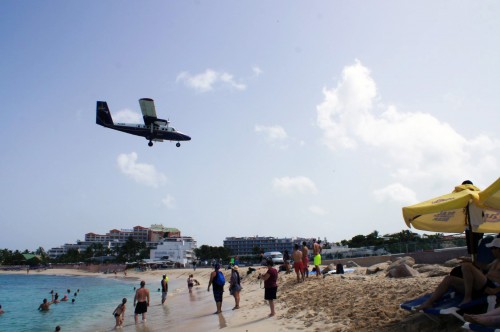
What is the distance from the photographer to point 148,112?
29516 millimetres

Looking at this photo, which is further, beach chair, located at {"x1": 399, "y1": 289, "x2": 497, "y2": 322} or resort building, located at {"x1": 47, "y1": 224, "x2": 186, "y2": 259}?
resort building, located at {"x1": 47, "y1": 224, "x2": 186, "y2": 259}

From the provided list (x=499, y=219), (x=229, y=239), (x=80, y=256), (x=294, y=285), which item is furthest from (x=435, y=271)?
(x=229, y=239)

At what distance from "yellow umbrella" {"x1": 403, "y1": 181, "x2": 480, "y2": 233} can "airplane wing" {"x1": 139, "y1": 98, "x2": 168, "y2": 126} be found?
2567 centimetres

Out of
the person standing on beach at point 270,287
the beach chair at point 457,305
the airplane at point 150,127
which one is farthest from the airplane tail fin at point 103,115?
the beach chair at point 457,305

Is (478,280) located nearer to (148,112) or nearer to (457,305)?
(457,305)

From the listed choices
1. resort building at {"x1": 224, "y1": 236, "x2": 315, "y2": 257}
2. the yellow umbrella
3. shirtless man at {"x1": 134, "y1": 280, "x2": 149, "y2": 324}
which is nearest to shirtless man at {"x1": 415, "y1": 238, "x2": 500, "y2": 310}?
the yellow umbrella

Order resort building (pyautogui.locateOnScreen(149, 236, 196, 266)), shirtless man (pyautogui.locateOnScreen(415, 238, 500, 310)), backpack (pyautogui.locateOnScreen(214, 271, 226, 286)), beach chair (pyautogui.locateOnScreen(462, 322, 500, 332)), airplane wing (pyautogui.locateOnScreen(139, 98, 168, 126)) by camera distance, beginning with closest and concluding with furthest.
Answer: beach chair (pyautogui.locateOnScreen(462, 322, 500, 332)) → shirtless man (pyautogui.locateOnScreen(415, 238, 500, 310)) → backpack (pyautogui.locateOnScreen(214, 271, 226, 286)) → airplane wing (pyautogui.locateOnScreen(139, 98, 168, 126)) → resort building (pyautogui.locateOnScreen(149, 236, 196, 266))

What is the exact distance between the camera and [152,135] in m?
29.9

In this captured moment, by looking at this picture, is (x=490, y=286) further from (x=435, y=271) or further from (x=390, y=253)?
(x=390, y=253)

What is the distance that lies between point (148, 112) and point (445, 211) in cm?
2663

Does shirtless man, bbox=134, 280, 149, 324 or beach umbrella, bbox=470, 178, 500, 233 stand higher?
beach umbrella, bbox=470, 178, 500, 233

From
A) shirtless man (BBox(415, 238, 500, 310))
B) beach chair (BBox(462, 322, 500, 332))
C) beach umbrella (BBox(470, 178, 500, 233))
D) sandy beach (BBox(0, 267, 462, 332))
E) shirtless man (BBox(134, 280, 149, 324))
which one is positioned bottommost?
shirtless man (BBox(134, 280, 149, 324))

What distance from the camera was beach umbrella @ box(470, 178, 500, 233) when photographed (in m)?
4.62

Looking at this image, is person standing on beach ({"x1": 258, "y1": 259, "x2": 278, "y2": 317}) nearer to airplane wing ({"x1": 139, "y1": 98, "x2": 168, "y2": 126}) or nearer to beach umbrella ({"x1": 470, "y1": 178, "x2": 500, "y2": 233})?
beach umbrella ({"x1": 470, "y1": 178, "x2": 500, "y2": 233})
